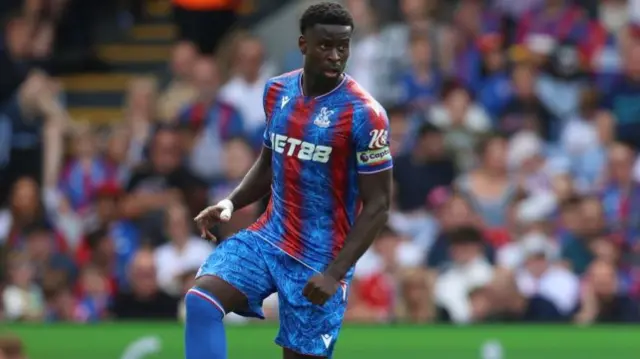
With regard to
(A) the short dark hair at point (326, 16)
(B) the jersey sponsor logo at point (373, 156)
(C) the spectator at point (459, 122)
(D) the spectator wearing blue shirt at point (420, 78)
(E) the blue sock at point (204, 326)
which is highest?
(A) the short dark hair at point (326, 16)

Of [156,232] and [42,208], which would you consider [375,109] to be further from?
[42,208]

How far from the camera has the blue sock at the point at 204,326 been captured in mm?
7918

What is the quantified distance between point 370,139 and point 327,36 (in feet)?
1.78

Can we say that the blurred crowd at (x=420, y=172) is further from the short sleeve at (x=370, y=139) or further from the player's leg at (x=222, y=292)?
the short sleeve at (x=370, y=139)

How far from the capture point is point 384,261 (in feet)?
43.7

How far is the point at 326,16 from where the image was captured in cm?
787

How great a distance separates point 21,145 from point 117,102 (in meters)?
2.38

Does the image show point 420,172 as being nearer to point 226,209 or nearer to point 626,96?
point 626,96

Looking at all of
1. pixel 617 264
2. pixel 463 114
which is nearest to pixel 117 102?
pixel 463 114

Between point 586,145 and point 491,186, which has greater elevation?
point 586,145

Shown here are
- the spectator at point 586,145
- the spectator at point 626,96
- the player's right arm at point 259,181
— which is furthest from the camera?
the spectator at point 626,96

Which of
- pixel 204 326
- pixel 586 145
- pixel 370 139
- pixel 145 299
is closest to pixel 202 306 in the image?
pixel 204 326

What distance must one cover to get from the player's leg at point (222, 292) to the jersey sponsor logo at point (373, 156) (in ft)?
2.32

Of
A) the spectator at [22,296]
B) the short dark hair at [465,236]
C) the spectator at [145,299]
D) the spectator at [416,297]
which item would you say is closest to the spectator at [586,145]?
the short dark hair at [465,236]
